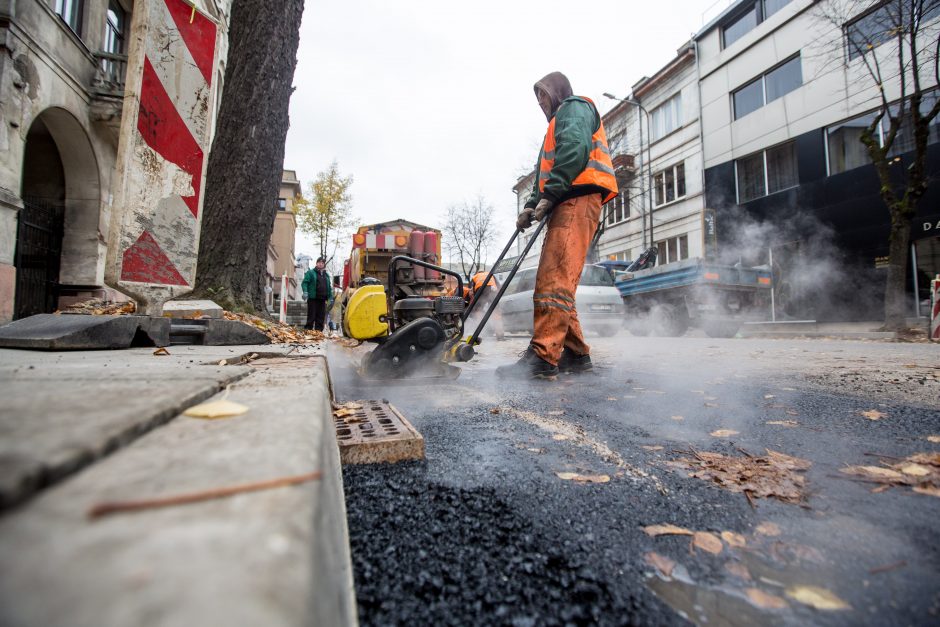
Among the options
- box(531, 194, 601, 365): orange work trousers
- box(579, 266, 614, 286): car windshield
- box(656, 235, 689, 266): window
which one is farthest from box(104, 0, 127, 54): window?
box(656, 235, 689, 266): window

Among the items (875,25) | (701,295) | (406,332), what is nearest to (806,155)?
(875,25)

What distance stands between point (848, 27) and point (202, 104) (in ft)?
61.0

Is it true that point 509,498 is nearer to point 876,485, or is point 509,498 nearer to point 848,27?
point 876,485

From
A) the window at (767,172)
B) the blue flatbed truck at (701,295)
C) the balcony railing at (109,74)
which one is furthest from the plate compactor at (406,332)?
the window at (767,172)

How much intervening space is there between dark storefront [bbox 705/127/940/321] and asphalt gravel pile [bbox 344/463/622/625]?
51.2 feet

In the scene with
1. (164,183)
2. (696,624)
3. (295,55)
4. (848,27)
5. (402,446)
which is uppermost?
(848,27)

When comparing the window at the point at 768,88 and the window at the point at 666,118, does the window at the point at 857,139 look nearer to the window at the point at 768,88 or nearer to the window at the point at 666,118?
the window at the point at 768,88

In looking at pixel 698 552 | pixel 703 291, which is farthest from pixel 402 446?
pixel 703 291

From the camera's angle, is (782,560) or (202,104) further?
(202,104)

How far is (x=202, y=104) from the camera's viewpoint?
3023mm

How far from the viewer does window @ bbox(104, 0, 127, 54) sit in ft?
31.1

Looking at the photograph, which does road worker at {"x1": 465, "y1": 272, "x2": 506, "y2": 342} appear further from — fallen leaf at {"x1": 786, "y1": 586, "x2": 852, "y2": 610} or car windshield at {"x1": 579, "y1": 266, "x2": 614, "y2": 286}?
fallen leaf at {"x1": 786, "y1": 586, "x2": 852, "y2": 610}

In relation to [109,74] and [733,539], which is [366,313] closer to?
[733,539]

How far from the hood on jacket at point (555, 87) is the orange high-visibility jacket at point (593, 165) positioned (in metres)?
0.23
